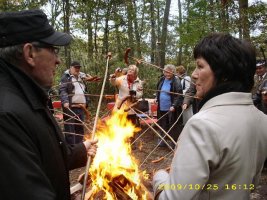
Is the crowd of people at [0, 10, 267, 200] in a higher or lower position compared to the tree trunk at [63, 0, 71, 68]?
lower

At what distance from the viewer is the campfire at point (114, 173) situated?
3.76m

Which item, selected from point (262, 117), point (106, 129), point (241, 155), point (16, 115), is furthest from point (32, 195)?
point (106, 129)

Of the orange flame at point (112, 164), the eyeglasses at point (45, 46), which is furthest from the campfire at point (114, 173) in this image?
the eyeglasses at point (45, 46)

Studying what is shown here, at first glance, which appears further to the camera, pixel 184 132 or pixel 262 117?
pixel 262 117

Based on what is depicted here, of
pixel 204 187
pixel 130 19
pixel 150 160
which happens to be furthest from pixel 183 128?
pixel 130 19

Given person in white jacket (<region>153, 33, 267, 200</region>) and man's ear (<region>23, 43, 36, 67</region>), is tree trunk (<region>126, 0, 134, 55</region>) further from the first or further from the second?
person in white jacket (<region>153, 33, 267, 200</region>)

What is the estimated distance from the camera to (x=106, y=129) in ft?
15.3

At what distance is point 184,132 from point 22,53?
98cm

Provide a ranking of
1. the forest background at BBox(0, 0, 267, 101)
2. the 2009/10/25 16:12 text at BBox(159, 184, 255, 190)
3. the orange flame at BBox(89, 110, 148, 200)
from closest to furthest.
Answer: the 2009/10/25 16:12 text at BBox(159, 184, 255, 190) → the orange flame at BBox(89, 110, 148, 200) → the forest background at BBox(0, 0, 267, 101)

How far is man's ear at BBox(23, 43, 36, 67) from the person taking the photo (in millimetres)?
1747

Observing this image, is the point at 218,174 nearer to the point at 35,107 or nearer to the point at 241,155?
the point at 241,155

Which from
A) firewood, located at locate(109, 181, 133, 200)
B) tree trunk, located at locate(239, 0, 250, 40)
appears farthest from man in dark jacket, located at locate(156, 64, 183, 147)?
tree trunk, located at locate(239, 0, 250, 40)

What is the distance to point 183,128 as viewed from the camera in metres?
1.68

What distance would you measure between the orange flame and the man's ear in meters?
2.32
